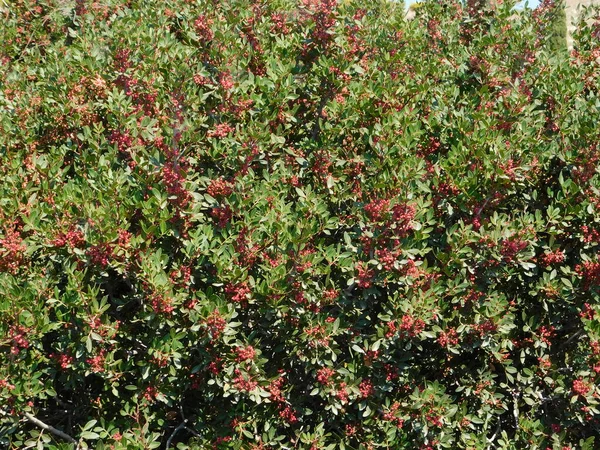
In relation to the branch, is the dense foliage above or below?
above

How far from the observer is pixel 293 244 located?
4371 millimetres

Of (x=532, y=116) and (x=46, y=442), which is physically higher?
(x=532, y=116)

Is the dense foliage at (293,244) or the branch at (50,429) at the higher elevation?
the dense foliage at (293,244)

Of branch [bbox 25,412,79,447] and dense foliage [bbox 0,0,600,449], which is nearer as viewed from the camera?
dense foliage [bbox 0,0,600,449]

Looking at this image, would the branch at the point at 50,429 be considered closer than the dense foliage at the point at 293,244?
No

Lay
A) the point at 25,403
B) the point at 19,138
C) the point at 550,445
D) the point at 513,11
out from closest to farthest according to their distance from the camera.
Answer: the point at 25,403 < the point at 550,445 < the point at 19,138 < the point at 513,11

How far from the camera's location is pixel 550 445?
16.3 feet

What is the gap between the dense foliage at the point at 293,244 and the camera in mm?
4352

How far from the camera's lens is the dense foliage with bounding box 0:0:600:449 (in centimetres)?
435

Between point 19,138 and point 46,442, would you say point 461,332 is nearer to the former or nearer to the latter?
point 46,442

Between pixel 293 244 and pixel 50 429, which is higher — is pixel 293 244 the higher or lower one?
the higher one

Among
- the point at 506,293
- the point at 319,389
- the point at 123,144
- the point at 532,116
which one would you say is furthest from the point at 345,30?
the point at 319,389

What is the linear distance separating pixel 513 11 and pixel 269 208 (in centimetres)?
314

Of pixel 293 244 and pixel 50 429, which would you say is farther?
pixel 50 429
